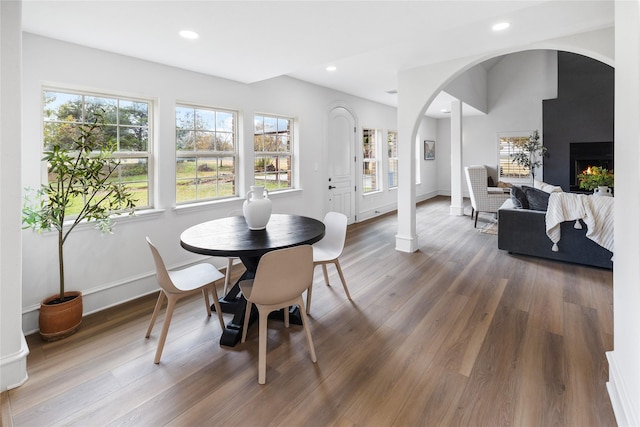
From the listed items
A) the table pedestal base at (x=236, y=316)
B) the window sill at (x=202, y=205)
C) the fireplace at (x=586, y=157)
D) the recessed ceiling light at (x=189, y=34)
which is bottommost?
the table pedestal base at (x=236, y=316)

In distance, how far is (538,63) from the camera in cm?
839

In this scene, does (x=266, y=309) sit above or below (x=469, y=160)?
below

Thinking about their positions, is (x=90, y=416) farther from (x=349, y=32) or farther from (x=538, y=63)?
(x=538, y=63)

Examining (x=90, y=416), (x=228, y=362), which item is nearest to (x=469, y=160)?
(x=228, y=362)

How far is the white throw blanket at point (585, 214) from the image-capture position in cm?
347

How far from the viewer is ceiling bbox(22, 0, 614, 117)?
2199 mm

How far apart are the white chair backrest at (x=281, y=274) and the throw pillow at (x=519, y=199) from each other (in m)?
3.54

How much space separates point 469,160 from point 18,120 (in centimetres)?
1042

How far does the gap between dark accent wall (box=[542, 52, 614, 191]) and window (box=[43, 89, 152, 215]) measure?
26.8ft

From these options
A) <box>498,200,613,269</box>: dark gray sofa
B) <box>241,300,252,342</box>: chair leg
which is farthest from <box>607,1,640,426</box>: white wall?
<box>498,200,613,269</box>: dark gray sofa

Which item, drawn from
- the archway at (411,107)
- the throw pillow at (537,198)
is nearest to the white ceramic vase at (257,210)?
the archway at (411,107)

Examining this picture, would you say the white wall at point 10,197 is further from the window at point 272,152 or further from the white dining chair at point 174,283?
the window at point 272,152

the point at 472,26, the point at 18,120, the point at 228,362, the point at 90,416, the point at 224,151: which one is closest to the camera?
the point at 90,416

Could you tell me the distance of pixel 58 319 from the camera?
2393 millimetres
